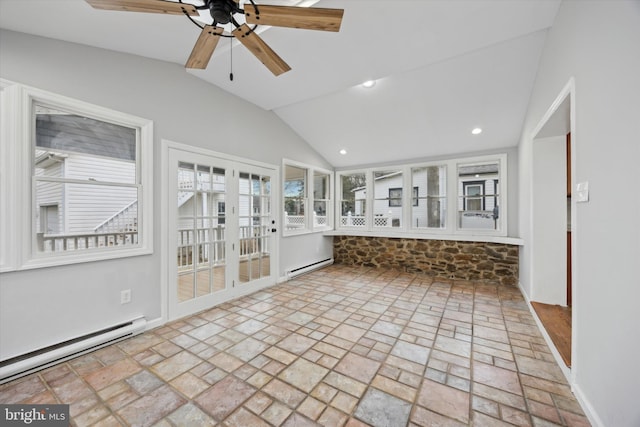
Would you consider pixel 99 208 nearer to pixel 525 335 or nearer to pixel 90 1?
pixel 90 1

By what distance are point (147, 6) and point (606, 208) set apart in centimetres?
284

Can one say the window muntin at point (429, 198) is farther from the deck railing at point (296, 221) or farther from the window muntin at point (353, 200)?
the deck railing at point (296, 221)

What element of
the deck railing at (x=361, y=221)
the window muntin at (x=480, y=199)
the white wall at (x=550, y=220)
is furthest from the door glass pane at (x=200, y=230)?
the window muntin at (x=480, y=199)

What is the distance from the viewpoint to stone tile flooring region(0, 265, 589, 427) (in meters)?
1.58

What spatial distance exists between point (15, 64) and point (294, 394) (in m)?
3.33

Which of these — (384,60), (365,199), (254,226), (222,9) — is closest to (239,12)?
(222,9)

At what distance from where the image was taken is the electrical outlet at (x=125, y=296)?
2.55 meters

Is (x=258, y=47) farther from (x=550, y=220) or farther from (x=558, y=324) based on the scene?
(x=558, y=324)

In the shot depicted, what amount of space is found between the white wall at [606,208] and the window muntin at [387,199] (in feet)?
12.3

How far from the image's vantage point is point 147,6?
147cm

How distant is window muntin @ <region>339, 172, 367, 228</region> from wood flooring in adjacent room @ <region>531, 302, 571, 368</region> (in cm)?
348

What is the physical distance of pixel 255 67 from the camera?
298cm

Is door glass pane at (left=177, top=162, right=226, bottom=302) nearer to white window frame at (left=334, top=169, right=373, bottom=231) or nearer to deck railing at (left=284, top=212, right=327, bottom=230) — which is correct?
deck railing at (left=284, top=212, right=327, bottom=230)

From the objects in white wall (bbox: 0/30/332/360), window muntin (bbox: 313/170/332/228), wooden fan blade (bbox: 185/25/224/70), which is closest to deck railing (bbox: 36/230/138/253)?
white wall (bbox: 0/30/332/360)
